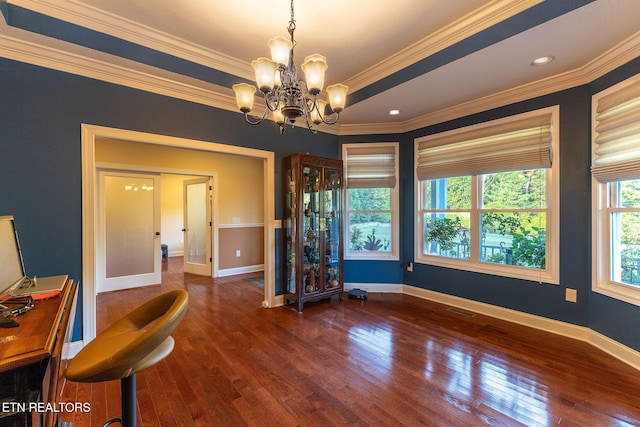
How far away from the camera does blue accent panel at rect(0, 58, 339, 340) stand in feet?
7.25

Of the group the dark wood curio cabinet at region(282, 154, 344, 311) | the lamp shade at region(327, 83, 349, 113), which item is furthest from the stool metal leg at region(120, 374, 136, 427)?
the dark wood curio cabinet at region(282, 154, 344, 311)

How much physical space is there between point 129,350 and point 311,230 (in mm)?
2837

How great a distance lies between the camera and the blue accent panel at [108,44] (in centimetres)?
202

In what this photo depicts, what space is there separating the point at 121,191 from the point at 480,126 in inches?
210

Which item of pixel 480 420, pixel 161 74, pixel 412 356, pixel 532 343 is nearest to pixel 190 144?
pixel 161 74

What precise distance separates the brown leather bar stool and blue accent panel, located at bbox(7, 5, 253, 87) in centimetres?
218

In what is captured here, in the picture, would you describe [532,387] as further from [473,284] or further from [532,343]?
[473,284]

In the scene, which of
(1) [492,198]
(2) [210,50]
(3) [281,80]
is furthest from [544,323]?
(2) [210,50]

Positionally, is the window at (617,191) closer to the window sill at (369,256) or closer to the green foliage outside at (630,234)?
the green foliage outside at (630,234)

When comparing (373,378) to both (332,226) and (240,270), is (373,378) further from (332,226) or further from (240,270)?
(240,270)

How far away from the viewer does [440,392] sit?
1950mm

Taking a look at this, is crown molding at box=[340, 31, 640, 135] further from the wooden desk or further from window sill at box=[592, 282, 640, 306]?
the wooden desk

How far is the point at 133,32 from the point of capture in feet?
7.47

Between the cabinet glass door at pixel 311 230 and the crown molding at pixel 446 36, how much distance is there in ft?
4.34
